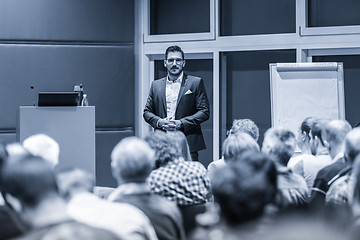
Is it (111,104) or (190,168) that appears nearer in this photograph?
(190,168)

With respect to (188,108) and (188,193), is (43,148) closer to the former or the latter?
(188,193)

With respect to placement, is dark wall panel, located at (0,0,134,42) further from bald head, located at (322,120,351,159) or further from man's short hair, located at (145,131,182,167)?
bald head, located at (322,120,351,159)

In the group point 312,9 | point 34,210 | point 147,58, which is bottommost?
point 34,210

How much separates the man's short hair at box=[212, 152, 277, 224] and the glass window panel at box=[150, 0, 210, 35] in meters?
5.30

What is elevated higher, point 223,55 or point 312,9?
point 312,9

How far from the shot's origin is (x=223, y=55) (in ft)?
22.7

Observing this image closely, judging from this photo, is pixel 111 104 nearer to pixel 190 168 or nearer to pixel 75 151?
pixel 75 151

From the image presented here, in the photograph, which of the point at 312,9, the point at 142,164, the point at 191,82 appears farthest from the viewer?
the point at 312,9

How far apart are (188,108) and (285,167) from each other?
277cm

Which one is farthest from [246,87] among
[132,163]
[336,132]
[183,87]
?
[132,163]

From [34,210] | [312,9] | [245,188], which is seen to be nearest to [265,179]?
[245,188]

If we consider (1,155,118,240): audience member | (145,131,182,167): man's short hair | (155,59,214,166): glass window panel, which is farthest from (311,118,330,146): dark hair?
(155,59,214,166): glass window panel

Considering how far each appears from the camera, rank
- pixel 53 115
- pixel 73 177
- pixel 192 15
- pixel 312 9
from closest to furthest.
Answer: pixel 73 177 < pixel 53 115 < pixel 312 9 < pixel 192 15

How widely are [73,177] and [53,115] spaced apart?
9.53 ft
